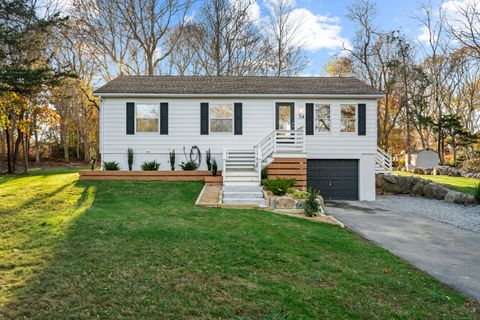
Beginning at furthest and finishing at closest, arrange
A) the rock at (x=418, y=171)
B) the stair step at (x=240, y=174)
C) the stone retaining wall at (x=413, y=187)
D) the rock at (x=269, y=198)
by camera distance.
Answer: the rock at (x=418, y=171)
the stone retaining wall at (x=413, y=187)
the stair step at (x=240, y=174)
the rock at (x=269, y=198)

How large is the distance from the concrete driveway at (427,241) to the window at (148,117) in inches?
331

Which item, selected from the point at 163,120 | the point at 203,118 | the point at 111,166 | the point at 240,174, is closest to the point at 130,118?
the point at 163,120

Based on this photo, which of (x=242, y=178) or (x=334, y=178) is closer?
(x=242, y=178)

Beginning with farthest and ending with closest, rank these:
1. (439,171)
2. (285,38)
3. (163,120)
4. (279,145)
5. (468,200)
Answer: (285,38) → (439,171) → (163,120) → (279,145) → (468,200)

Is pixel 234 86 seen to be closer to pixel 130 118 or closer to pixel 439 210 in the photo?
pixel 130 118

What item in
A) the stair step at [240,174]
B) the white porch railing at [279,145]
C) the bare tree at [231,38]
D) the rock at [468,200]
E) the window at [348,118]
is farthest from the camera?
the bare tree at [231,38]

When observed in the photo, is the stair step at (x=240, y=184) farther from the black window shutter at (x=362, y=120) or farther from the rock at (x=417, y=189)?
the rock at (x=417, y=189)

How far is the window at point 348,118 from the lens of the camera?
14.0m

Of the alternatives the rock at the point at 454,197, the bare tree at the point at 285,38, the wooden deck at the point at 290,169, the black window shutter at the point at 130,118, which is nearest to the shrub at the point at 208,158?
the wooden deck at the point at 290,169

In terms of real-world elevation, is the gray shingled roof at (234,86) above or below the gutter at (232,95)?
above

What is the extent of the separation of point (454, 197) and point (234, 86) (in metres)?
10.6

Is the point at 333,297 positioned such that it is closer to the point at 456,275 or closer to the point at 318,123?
the point at 456,275

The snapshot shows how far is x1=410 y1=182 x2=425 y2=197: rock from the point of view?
47.9 feet

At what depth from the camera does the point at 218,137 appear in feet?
45.1
